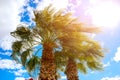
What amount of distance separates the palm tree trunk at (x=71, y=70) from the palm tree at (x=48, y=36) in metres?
2.65

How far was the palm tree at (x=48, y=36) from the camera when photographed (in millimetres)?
23391

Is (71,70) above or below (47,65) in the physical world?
above

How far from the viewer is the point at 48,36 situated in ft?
79.2

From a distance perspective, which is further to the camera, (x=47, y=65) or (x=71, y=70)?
(x=71, y=70)

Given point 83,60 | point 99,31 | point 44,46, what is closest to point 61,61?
point 83,60

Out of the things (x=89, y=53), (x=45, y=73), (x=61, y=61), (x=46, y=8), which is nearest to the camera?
(x=45, y=73)

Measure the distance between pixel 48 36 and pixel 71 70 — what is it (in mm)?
5477

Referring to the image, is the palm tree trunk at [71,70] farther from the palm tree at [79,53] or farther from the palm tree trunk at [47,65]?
the palm tree trunk at [47,65]

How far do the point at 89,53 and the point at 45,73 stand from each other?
223 inches

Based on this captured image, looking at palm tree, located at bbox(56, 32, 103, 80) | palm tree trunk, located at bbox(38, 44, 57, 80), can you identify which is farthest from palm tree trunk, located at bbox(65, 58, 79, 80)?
palm tree trunk, located at bbox(38, 44, 57, 80)

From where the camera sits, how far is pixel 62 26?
23359 millimetres

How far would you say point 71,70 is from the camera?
90.3 ft

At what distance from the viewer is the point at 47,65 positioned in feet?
76.3

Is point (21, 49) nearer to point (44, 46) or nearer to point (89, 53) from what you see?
point (44, 46)
